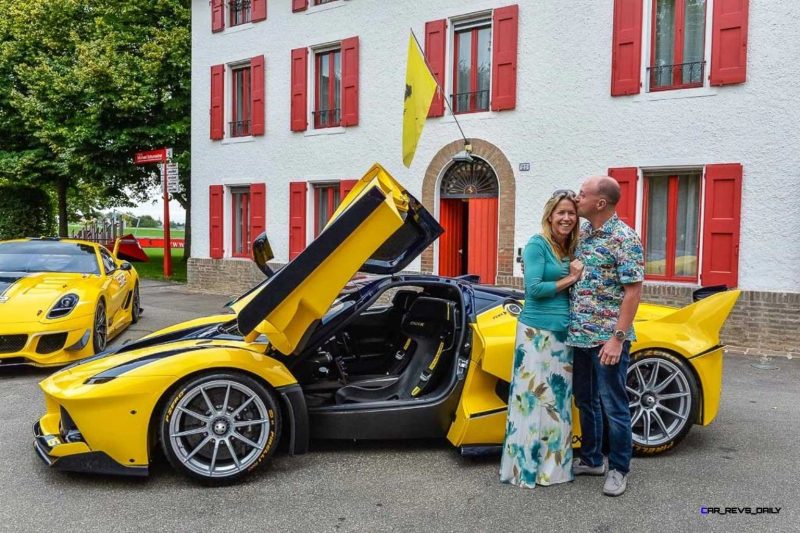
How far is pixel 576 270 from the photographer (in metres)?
3.45

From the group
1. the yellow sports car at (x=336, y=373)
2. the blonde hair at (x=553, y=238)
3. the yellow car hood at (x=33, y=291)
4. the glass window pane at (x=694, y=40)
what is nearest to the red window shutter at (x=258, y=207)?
the yellow car hood at (x=33, y=291)

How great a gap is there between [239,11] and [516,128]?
26.7ft

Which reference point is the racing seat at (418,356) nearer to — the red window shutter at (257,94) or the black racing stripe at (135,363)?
the black racing stripe at (135,363)

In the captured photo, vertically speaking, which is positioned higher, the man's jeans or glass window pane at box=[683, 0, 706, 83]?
glass window pane at box=[683, 0, 706, 83]

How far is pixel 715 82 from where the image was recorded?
8.90 meters

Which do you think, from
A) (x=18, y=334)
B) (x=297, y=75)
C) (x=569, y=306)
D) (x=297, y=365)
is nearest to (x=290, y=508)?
(x=297, y=365)

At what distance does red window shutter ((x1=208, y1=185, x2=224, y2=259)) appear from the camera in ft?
49.5

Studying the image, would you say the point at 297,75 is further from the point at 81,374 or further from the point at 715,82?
the point at 81,374

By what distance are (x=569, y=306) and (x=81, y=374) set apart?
9.55 feet

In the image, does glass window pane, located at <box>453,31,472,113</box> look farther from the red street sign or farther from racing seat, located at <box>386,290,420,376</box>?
the red street sign

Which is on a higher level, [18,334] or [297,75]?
[297,75]

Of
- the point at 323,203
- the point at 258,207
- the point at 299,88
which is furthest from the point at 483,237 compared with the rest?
the point at 258,207

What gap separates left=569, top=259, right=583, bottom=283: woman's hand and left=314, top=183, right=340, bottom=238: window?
10.2 metres

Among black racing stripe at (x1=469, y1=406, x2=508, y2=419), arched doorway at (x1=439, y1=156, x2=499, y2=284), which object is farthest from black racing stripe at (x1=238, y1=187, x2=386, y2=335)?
arched doorway at (x1=439, y1=156, x2=499, y2=284)
